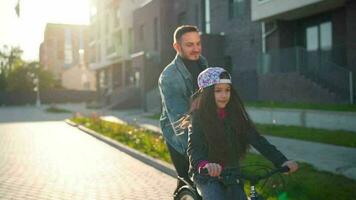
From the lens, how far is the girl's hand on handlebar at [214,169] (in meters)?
3.35

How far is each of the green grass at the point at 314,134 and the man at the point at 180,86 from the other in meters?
7.42

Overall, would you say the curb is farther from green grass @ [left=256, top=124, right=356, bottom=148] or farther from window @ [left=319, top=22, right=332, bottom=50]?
window @ [left=319, top=22, right=332, bottom=50]

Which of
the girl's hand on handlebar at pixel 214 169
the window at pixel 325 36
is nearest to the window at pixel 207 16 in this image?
the window at pixel 325 36

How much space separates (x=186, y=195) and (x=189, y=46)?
53.3 inches

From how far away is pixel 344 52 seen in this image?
773 inches

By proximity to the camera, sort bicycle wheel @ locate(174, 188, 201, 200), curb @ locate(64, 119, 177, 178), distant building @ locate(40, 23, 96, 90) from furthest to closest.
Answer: distant building @ locate(40, 23, 96, 90) → curb @ locate(64, 119, 177, 178) → bicycle wheel @ locate(174, 188, 201, 200)

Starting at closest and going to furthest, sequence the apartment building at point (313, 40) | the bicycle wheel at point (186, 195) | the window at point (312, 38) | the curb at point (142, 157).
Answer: the bicycle wheel at point (186, 195), the curb at point (142, 157), the apartment building at point (313, 40), the window at point (312, 38)

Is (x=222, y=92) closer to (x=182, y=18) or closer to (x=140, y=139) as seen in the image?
(x=140, y=139)

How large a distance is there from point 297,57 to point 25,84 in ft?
175

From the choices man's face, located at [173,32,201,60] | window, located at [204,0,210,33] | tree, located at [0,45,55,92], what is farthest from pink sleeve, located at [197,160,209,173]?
tree, located at [0,45,55,92]

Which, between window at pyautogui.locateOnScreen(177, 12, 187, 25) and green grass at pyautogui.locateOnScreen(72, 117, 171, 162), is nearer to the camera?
green grass at pyautogui.locateOnScreen(72, 117, 171, 162)

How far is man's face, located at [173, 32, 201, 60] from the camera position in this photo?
4.28 meters

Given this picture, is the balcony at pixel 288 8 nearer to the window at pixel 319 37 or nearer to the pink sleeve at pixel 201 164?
the window at pixel 319 37

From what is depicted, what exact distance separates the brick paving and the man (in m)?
3.09
